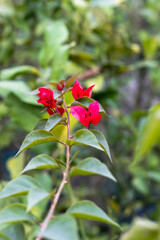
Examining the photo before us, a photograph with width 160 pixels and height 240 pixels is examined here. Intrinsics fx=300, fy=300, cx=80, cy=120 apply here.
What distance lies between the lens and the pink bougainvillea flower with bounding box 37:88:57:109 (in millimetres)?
427

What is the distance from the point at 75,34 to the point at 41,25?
13cm

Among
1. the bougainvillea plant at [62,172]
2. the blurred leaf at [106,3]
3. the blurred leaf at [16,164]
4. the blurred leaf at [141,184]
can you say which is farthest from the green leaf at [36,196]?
the blurred leaf at [141,184]

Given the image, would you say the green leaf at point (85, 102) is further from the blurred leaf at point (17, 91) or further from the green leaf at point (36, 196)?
the blurred leaf at point (17, 91)

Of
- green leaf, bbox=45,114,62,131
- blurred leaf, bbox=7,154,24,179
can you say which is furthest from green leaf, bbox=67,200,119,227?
blurred leaf, bbox=7,154,24,179

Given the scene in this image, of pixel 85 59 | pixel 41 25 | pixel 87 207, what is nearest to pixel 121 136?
pixel 85 59

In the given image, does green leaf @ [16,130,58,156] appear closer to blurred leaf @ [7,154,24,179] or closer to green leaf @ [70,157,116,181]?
green leaf @ [70,157,116,181]

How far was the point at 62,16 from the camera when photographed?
1.27 m

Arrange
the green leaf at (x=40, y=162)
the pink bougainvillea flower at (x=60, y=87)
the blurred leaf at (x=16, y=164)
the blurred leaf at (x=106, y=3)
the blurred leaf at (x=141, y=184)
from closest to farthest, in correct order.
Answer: the green leaf at (x=40, y=162), the pink bougainvillea flower at (x=60, y=87), the blurred leaf at (x=16, y=164), the blurred leaf at (x=106, y=3), the blurred leaf at (x=141, y=184)

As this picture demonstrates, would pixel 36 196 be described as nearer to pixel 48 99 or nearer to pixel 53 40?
pixel 48 99

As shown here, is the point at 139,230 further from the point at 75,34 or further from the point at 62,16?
the point at 62,16

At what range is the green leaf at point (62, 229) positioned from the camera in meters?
0.28

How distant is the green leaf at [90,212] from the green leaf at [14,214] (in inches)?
2.3

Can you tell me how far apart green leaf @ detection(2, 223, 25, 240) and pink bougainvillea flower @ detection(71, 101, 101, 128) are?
0.16m

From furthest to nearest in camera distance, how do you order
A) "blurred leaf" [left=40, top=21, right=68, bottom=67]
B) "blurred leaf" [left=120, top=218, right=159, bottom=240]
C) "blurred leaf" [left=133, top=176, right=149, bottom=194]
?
"blurred leaf" [left=133, top=176, right=149, bottom=194], "blurred leaf" [left=40, top=21, right=68, bottom=67], "blurred leaf" [left=120, top=218, right=159, bottom=240]
